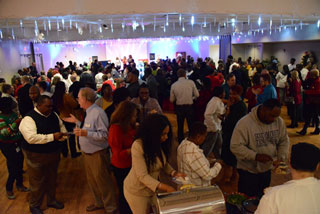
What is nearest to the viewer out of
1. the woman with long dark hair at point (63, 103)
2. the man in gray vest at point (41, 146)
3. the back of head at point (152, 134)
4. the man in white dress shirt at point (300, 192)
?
the man in white dress shirt at point (300, 192)

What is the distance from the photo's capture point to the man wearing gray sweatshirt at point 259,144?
2420mm

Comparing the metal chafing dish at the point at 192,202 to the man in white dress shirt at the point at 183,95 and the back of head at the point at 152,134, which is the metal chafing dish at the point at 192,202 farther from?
the man in white dress shirt at the point at 183,95

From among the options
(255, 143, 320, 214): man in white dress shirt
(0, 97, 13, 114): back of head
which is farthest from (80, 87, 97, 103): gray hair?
(255, 143, 320, 214): man in white dress shirt

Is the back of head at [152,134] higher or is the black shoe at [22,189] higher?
the back of head at [152,134]

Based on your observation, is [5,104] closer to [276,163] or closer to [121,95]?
[121,95]

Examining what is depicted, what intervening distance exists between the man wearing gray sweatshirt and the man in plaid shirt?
0.33 meters

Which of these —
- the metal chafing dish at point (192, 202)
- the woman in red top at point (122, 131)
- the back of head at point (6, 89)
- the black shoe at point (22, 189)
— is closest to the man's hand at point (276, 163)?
the metal chafing dish at point (192, 202)

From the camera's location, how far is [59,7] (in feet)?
16.8

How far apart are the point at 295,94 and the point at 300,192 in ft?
18.0

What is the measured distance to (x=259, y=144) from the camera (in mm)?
2527

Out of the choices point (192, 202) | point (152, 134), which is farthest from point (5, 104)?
point (192, 202)

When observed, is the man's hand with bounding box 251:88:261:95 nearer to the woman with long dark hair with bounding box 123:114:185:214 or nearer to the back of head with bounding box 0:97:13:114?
the woman with long dark hair with bounding box 123:114:185:214

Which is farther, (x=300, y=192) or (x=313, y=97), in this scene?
(x=313, y=97)

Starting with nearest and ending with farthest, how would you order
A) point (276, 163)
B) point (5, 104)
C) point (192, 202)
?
point (192, 202) < point (276, 163) < point (5, 104)
